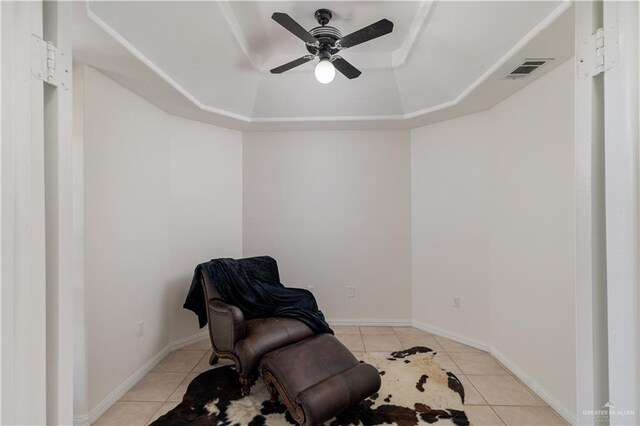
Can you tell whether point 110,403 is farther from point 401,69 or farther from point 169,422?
point 401,69

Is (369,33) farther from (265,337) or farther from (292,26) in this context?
(265,337)

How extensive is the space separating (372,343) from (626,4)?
10.6ft

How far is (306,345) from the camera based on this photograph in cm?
220

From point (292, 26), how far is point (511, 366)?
3.34 meters

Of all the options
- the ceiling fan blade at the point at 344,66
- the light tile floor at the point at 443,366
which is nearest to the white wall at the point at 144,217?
the light tile floor at the point at 443,366

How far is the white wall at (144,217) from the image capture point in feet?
7.00

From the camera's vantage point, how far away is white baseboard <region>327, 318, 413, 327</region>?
3.68 m

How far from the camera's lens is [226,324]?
2.40 meters

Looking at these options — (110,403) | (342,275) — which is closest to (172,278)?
(110,403)

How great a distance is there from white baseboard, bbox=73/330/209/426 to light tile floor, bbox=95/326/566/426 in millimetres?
40

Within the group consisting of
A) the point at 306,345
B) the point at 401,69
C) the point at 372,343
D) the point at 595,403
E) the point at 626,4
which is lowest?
the point at 372,343

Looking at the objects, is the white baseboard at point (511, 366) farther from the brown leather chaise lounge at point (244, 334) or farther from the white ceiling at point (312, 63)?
the white ceiling at point (312, 63)

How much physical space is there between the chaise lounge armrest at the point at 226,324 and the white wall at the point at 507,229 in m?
2.31

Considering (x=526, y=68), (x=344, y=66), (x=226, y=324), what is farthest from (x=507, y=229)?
(x=226, y=324)
